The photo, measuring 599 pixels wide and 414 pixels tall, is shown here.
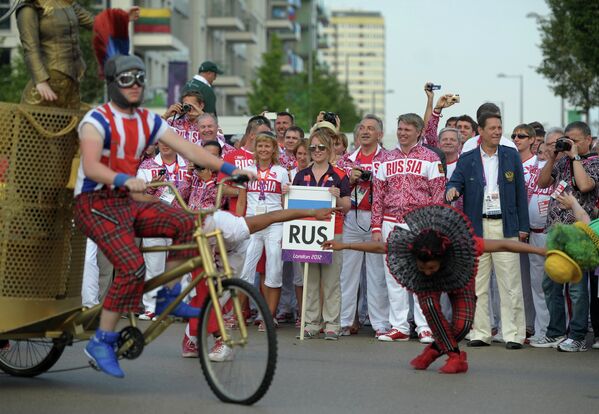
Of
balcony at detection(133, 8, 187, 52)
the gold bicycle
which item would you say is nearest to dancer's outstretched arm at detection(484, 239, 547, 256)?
the gold bicycle

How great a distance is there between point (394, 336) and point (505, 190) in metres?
1.96

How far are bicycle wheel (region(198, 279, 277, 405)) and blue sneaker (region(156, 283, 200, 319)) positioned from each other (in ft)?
0.41

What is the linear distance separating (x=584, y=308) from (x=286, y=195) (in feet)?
10.7

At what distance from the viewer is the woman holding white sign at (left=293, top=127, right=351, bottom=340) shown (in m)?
14.8

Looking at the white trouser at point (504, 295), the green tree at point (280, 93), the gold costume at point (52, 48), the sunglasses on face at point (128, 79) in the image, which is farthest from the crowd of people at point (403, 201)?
the green tree at point (280, 93)

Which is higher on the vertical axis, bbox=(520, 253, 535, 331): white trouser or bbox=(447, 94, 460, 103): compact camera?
bbox=(447, 94, 460, 103): compact camera

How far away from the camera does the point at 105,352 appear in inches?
368

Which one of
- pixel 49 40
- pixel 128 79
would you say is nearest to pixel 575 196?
pixel 128 79

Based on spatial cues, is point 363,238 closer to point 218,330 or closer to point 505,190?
point 505,190

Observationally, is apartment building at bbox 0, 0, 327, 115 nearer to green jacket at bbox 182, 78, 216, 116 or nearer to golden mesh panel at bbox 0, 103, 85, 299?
green jacket at bbox 182, 78, 216, 116

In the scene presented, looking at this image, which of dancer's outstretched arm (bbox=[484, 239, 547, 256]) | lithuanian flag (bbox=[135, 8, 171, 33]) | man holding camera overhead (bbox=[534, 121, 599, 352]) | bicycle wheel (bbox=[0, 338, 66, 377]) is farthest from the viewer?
lithuanian flag (bbox=[135, 8, 171, 33])

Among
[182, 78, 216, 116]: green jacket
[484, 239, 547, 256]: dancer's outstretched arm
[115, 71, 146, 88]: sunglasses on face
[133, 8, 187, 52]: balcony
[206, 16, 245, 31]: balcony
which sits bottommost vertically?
[484, 239, 547, 256]: dancer's outstretched arm

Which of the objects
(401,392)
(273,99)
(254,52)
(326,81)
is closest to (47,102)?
(401,392)

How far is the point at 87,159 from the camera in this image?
9312 millimetres
